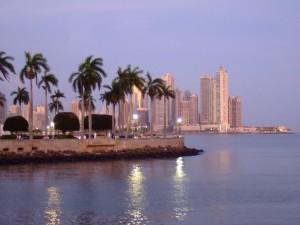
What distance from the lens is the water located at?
3953 cm

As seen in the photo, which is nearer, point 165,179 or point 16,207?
point 16,207

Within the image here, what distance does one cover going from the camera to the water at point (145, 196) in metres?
39.5

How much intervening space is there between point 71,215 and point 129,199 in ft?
27.9

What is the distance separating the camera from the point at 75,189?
179ft

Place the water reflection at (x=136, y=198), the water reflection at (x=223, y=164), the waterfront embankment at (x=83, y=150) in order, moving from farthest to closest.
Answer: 1. the waterfront embankment at (x=83, y=150)
2. the water reflection at (x=223, y=164)
3. the water reflection at (x=136, y=198)

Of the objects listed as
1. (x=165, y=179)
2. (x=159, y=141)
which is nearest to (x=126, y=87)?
(x=159, y=141)

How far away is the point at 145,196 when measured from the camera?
4991 cm

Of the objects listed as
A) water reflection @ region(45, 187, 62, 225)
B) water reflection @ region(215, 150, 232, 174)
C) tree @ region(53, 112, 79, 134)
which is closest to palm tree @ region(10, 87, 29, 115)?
tree @ region(53, 112, 79, 134)

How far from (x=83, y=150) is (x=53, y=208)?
50.7 meters

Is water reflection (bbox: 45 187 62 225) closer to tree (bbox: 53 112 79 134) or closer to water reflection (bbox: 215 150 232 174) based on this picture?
water reflection (bbox: 215 150 232 174)

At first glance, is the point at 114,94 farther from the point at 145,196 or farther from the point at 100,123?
the point at 145,196

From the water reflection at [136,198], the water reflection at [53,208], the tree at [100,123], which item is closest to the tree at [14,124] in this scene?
the tree at [100,123]

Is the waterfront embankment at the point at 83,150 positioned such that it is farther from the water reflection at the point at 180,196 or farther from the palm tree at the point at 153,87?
the water reflection at the point at 180,196

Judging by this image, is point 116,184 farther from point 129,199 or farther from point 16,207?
point 16,207
